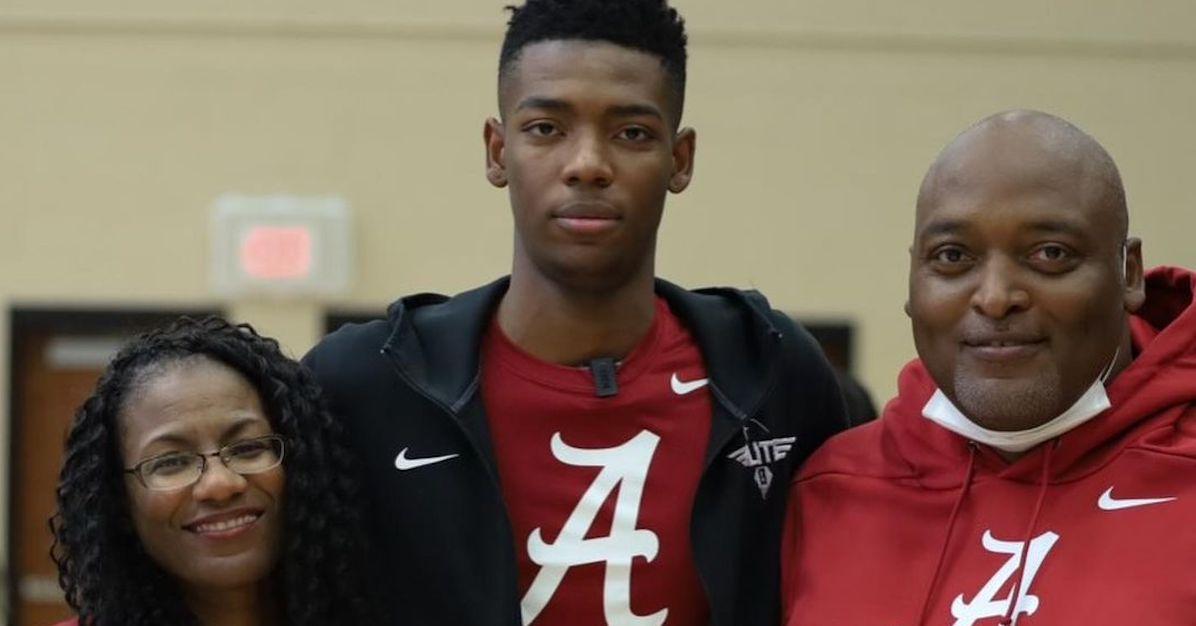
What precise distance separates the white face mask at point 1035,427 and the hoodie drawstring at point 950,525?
0.16ft

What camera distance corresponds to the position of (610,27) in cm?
340

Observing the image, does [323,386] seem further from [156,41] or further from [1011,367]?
[156,41]

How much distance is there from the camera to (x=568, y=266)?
3383mm

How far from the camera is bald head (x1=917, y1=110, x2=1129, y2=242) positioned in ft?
10.2

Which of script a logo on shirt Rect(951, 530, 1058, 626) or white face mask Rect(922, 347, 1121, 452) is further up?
white face mask Rect(922, 347, 1121, 452)

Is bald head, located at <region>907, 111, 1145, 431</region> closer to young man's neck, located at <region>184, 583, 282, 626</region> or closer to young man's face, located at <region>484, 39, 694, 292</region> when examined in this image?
young man's face, located at <region>484, 39, 694, 292</region>

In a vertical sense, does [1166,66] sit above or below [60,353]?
above

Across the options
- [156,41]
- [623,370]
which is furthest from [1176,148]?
[623,370]

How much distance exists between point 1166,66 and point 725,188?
182 cm

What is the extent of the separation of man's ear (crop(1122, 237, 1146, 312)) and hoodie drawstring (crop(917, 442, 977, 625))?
346 mm

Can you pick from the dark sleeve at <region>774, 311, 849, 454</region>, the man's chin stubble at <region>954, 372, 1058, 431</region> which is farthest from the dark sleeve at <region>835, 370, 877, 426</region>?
the man's chin stubble at <region>954, 372, 1058, 431</region>

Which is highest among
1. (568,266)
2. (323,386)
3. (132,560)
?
(568,266)

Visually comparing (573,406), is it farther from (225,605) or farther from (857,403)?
(857,403)

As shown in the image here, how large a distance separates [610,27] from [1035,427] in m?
0.95
